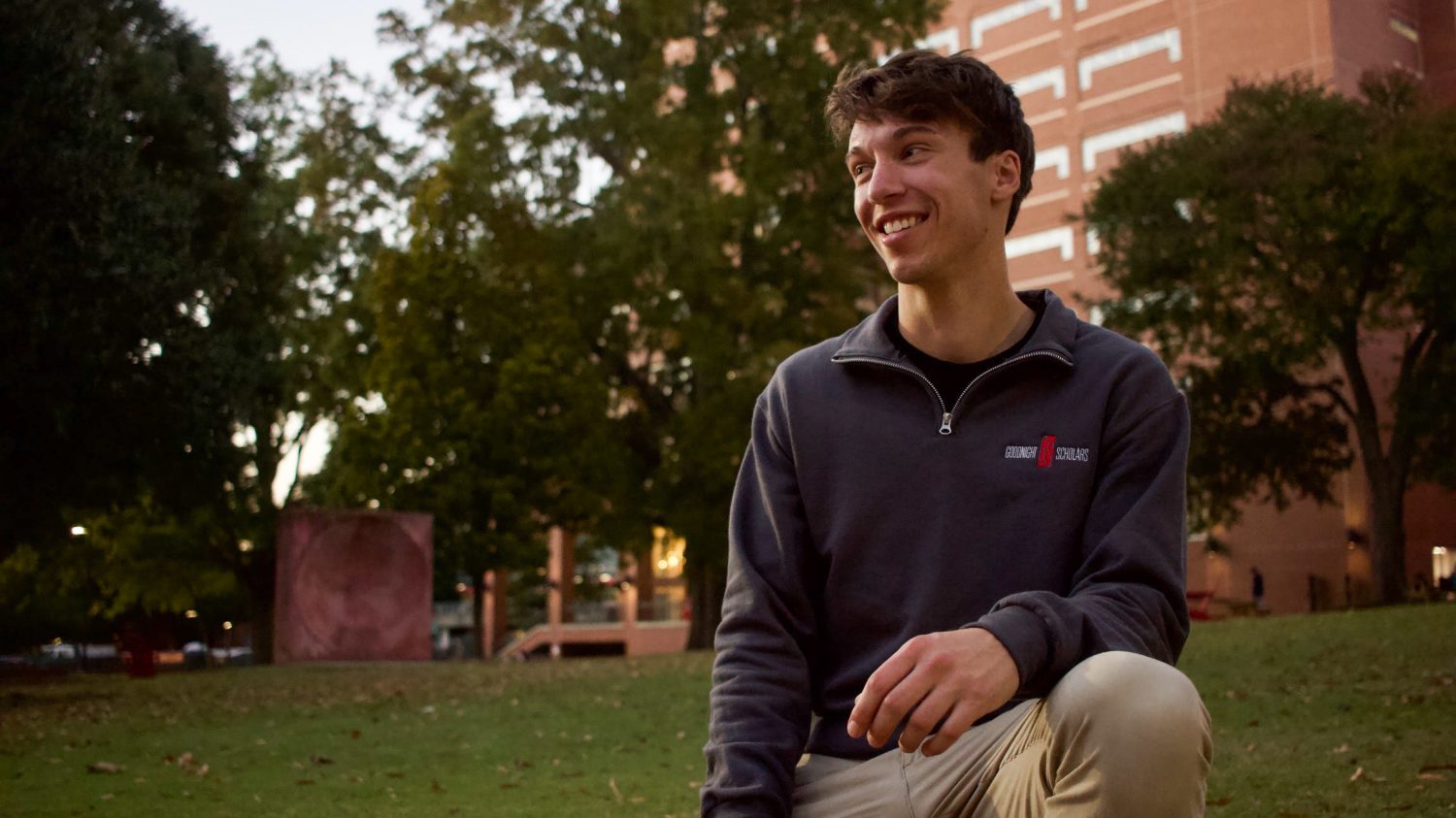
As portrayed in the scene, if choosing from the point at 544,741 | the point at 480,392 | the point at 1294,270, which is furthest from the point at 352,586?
the point at 1294,270

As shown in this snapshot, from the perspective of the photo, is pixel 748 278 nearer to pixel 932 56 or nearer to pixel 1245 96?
pixel 1245 96

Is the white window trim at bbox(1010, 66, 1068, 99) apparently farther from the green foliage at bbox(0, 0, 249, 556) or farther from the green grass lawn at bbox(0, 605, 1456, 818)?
the green foliage at bbox(0, 0, 249, 556)

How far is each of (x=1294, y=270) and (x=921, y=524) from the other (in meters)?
31.4

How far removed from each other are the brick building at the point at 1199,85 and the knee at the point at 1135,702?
3599cm

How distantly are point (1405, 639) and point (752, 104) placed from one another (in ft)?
66.2

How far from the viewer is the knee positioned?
201 centimetres

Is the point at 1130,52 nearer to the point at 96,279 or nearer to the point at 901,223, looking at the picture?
the point at 96,279

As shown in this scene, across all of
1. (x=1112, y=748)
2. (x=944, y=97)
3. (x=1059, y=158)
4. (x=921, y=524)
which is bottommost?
(x=1112, y=748)

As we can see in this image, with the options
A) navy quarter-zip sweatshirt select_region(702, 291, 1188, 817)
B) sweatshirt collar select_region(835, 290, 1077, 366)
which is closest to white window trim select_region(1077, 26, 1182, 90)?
sweatshirt collar select_region(835, 290, 1077, 366)

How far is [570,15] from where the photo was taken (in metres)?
31.4

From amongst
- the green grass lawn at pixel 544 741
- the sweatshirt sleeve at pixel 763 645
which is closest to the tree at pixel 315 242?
the green grass lawn at pixel 544 741

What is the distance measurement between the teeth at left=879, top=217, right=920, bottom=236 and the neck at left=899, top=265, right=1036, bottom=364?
124mm

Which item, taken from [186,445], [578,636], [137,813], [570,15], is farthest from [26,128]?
[578,636]

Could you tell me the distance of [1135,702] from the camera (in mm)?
2018
